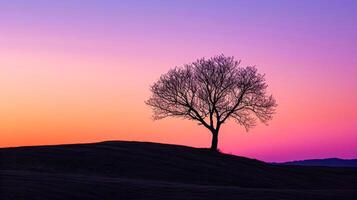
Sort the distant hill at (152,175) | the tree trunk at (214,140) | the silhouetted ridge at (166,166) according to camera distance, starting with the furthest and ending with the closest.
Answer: the tree trunk at (214,140), the silhouetted ridge at (166,166), the distant hill at (152,175)

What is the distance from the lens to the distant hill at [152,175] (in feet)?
139

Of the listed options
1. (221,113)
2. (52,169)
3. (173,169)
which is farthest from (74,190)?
(221,113)

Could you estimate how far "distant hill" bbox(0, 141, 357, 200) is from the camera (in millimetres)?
42312

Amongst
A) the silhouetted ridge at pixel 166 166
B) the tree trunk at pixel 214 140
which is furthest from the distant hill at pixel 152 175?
the tree trunk at pixel 214 140

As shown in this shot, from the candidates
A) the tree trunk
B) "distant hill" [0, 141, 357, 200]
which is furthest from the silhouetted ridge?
the tree trunk

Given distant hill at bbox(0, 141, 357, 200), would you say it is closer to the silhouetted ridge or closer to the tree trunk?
the silhouetted ridge

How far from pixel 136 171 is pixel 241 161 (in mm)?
20494

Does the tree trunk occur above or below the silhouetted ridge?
above

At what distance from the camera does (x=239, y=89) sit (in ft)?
306

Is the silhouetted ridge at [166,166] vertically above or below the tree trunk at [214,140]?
below

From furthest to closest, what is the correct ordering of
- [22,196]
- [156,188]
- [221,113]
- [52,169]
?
[221,113] < [52,169] < [156,188] < [22,196]

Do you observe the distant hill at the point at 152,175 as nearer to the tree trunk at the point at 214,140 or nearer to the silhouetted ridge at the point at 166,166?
the silhouetted ridge at the point at 166,166

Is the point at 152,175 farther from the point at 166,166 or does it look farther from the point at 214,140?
the point at 214,140

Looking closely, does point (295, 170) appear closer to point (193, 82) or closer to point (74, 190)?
point (193, 82)
